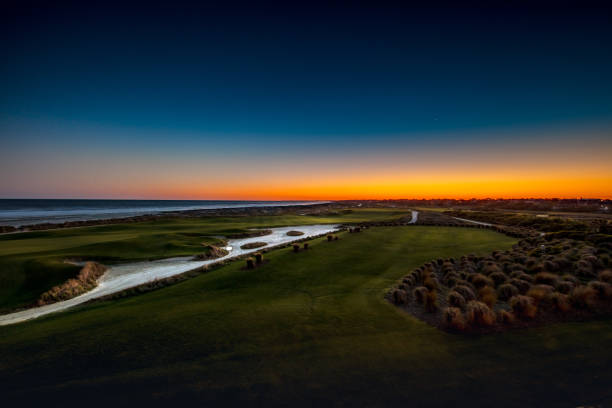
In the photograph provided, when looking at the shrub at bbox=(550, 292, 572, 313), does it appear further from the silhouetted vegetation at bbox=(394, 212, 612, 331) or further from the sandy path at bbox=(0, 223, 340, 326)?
the sandy path at bbox=(0, 223, 340, 326)

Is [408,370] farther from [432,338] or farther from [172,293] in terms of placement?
[172,293]

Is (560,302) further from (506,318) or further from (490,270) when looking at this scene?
(490,270)

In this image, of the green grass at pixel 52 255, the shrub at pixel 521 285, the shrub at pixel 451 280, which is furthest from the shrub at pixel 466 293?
the green grass at pixel 52 255

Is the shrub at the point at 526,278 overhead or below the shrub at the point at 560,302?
below

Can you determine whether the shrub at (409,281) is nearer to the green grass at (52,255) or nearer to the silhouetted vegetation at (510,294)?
the silhouetted vegetation at (510,294)

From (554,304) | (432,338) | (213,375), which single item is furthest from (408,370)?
(554,304)
